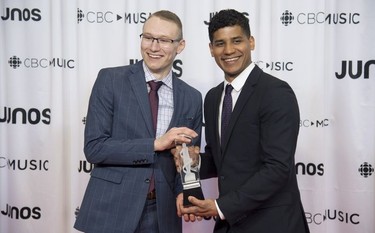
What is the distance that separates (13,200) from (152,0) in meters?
1.80

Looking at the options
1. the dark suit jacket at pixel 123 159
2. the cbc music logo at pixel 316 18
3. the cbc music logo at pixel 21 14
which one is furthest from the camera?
the cbc music logo at pixel 21 14

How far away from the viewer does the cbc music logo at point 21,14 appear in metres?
2.81

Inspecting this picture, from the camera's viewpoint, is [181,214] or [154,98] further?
[154,98]

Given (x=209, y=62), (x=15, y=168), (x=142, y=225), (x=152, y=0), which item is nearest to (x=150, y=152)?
(x=142, y=225)

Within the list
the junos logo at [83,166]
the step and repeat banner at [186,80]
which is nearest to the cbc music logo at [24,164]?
the step and repeat banner at [186,80]

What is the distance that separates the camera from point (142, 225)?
179cm

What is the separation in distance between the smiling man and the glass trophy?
0.15 ft

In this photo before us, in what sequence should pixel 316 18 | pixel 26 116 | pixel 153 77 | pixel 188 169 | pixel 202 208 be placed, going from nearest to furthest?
1. pixel 202 208
2. pixel 188 169
3. pixel 153 77
4. pixel 316 18
5. pixel 26 116

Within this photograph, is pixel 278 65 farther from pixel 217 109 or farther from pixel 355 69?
pixel 217 109

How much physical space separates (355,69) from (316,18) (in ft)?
1.46

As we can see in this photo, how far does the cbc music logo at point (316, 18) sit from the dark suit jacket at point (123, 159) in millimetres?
1245

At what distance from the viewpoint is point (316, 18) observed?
2.64 m

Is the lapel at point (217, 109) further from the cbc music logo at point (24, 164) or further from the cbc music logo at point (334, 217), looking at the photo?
the cbc music logo at point (24, 164)

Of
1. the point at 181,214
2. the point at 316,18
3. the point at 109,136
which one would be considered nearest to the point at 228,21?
the point at 109,136
